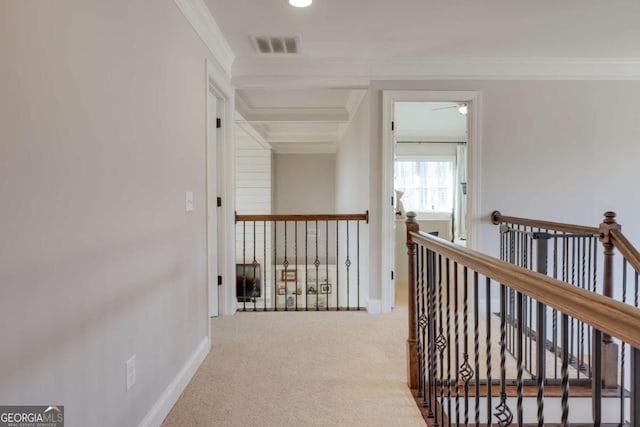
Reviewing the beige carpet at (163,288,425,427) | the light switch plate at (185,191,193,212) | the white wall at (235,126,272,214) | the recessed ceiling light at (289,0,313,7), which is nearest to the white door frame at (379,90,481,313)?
the beige carpet at (163,288,425,427)

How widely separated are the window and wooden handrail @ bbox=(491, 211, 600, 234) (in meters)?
3.94

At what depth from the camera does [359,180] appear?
405 cm

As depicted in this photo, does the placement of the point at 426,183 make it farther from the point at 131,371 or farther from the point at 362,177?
the point at 131,371

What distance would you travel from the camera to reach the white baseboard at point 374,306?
11.1 ft

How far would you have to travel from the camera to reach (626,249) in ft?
6.48

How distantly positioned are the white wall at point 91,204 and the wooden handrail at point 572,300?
1.31 meters

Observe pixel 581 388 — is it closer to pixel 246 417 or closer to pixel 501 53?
pixel 246 417

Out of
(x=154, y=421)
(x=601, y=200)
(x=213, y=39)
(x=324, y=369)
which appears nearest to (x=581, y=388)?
(x=324, y=369)

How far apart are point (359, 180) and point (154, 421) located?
2949 millimetres

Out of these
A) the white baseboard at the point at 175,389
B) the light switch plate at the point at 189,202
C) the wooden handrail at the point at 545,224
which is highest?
the light switch plate at the point at 189,202

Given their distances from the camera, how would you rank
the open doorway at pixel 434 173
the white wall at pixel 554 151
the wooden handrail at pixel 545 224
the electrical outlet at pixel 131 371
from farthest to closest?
1. the open doorway at pixel 434 173
2. the white wall at pixel 554 151
3. the wooden handrail at pixel 545 224
4. the electrical outlet at pixel 131 371

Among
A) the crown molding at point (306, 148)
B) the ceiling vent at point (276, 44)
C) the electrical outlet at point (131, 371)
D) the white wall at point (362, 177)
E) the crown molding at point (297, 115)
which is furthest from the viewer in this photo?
the crown molding at point (306, 148)

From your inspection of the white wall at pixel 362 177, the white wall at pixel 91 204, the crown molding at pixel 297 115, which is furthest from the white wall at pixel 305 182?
the white wall at pixel 91 204

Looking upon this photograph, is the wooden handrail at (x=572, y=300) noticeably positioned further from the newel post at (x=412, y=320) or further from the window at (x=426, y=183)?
the window at (x=426, y=183)
